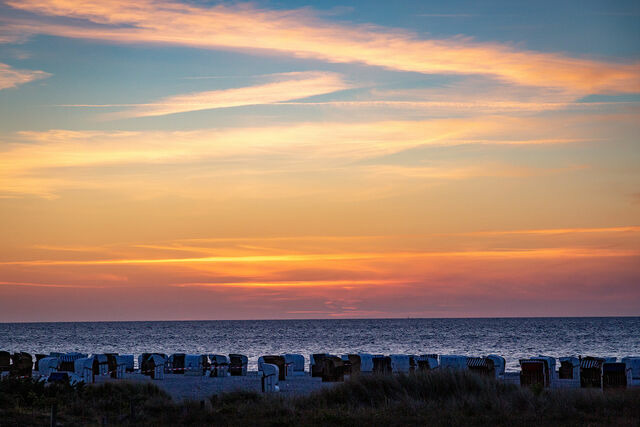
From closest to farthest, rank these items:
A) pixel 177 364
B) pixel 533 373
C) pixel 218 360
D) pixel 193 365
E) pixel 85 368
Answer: pixel 533 373, pixel 85 368, pixel 218 360, pixel 193 365, pixel 177 364

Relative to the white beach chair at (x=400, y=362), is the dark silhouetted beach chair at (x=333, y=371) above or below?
below

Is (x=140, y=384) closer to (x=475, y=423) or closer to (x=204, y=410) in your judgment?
(x=204, y=410)

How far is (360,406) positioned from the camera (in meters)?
20.2

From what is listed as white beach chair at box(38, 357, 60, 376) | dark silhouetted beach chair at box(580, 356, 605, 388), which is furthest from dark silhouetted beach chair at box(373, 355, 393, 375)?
white beach chair at box(38, 357, 60, 376)

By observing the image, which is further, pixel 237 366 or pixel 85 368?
pixel 237 366

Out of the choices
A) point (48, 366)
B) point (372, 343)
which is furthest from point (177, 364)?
point (372, 343)

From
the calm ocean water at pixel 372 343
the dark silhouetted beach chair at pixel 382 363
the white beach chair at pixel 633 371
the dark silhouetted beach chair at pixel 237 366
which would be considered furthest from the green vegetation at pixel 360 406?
the calm ocean water at pixel 372 343

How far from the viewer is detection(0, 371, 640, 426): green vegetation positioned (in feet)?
59.0

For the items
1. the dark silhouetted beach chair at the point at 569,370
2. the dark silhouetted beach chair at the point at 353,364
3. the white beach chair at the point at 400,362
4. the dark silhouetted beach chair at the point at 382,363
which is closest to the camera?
the white beach chair at the point at 400,362

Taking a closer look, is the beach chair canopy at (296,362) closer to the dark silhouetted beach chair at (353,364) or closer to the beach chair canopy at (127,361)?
the dark silhouetted beach chair at (353,364)

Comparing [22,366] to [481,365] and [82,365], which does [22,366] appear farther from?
[481,365]

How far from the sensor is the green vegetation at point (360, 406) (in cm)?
1798

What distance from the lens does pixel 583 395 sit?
68.0 feet

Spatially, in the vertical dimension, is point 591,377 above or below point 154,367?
above
